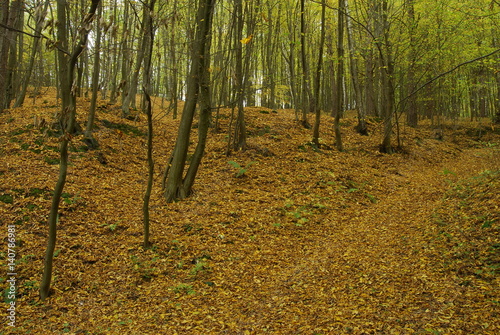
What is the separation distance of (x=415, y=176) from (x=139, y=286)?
1058cm

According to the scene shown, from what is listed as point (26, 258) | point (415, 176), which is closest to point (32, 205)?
point (26, 258)

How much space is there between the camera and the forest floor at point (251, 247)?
4488 mm

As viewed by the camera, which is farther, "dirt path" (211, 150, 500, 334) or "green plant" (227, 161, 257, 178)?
"green plant" (227, 161, 257, 178)

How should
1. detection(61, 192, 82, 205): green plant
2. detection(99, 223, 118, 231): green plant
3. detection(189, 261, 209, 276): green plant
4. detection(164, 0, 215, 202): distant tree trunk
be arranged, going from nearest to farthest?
detection(189, 261, 209, 276): green plant, detection(99, 223, 118, 231): green plant, detection(61, 192, 82, 205): green plant, detection(164, 0, 215, 202): distant tree trunk

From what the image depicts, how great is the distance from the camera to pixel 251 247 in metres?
7.00

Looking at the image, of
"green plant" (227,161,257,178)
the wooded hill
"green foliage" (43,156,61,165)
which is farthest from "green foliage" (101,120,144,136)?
"green plant" (227,161,257,178)

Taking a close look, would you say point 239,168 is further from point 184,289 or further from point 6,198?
point 6,198

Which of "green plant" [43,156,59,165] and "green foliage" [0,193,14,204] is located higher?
"green plant" [43,156,59,165]

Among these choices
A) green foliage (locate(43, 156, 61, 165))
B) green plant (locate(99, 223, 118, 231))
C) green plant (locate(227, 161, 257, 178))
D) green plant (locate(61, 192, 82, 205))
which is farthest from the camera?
green plant (locate(227, 161, 257, 178))

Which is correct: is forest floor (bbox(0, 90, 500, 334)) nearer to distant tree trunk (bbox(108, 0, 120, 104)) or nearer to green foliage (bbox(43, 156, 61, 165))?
green foliage (bbox(43, 156, 61, 165))

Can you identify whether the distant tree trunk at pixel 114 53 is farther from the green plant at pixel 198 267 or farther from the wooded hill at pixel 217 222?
the green plant at pixel 198 267

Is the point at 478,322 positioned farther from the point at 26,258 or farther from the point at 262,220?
the point at 26,258

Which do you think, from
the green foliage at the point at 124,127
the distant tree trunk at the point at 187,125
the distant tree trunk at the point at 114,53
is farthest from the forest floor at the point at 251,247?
the distant tree trunk at the point at 114,53

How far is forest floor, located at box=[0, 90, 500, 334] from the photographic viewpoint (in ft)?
14.7
